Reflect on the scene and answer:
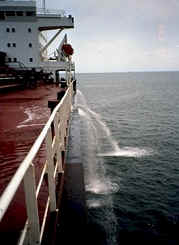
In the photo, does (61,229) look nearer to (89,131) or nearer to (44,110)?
(44,110)

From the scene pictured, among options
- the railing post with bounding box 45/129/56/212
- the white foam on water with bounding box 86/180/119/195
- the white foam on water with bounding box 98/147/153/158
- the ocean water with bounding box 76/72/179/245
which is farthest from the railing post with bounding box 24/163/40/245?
the white foam on water with bounding box 98/147/153/158

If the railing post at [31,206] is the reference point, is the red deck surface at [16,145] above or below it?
below

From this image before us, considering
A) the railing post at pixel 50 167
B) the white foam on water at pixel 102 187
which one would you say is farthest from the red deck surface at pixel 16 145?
the white foam on water at pixel 102 187

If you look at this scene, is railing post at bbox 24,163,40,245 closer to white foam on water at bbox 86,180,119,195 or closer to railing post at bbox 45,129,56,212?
railing post at bbox 45,129,56,212

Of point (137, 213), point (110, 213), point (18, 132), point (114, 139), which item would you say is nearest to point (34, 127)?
point (18, 132)

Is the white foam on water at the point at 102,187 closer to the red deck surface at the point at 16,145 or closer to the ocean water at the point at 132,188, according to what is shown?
the ocean water at the point at 132,188

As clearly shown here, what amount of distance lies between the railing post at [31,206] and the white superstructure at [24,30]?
20.4 m

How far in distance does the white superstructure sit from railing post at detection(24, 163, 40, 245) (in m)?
20.4

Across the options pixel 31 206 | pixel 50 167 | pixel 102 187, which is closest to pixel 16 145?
pixel 50 167

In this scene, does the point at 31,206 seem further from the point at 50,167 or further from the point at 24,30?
the point at 24,30

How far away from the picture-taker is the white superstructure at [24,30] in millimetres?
20906

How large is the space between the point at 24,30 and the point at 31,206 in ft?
74.0

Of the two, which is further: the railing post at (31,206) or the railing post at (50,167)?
the railing post at (50,167)

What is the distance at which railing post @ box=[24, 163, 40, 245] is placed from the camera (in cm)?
147
